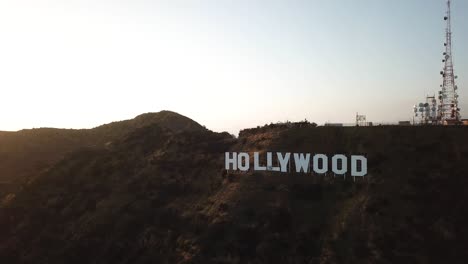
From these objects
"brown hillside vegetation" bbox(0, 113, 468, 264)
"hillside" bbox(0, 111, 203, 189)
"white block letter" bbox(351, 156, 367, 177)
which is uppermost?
"hillside" bbox(0, 111, 203, 189)

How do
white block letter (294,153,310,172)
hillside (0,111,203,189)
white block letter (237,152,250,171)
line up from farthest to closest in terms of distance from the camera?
hillside (0,111,203,189) < white block letter (237,152,250,171) < white block letter (294,153,310,172)

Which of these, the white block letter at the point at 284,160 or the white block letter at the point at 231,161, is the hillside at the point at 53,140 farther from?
the white block letter at the point at 284,160

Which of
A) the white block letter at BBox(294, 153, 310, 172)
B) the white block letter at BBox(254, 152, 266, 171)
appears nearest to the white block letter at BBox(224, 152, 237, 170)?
the white block letter at BBox(254, 152, 266, 171)

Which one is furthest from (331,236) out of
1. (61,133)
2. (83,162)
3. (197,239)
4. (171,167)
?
(61,133)

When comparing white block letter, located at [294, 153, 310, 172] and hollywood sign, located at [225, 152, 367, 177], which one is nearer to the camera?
hollywood sign, located at [225, 152, 367, 177]

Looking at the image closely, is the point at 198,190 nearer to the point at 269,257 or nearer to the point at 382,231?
the point at 269,257

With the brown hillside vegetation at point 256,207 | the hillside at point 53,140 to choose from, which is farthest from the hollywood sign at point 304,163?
the hillside at point 53,140

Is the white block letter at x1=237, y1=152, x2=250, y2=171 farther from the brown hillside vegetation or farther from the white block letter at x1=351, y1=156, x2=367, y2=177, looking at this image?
the white block letter at x1=351, y1=156, x2=367, y2=177
